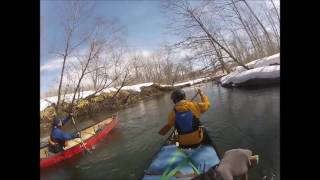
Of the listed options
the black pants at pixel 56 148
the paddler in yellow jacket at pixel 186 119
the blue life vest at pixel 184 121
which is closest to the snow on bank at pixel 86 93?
the paddler in yellow jacket at pixel 186 119

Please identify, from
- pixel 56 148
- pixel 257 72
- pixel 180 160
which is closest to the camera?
pixel 180 160

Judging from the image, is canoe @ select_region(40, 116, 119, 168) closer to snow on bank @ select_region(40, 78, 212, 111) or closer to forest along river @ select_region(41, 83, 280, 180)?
forest along river @ select_region(41, 83, 280, 180)

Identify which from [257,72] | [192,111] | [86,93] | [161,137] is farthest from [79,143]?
[257,72]

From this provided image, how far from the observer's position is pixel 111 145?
5.38 m

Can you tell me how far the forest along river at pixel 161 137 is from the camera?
17.5 ft

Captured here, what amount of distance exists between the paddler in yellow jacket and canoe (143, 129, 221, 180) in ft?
0.22

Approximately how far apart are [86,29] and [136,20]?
0.53 metres

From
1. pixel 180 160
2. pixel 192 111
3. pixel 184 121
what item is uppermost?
pixel 192 111

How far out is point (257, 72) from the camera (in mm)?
5504

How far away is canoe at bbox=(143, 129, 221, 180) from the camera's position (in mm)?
5211

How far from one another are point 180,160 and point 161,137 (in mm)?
313

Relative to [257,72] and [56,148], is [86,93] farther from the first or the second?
[257,72]
